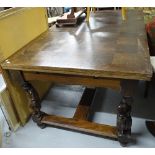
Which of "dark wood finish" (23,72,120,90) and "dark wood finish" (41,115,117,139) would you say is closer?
"dark wood finish" (23,72,120,90)

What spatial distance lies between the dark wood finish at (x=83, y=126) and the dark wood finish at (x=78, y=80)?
1.31 ft

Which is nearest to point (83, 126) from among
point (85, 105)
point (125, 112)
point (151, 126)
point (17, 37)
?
point (85, 105)

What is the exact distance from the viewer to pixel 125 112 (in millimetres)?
1174

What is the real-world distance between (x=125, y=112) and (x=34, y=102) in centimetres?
67

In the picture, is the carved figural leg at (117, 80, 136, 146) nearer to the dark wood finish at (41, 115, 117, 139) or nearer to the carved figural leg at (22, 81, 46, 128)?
the dark wood finish at (41, 115, 117, 139)

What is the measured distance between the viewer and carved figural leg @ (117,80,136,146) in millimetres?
1062

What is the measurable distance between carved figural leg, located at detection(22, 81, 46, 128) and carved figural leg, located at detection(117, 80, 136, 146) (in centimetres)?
61

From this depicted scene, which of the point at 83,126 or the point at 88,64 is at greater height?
the point at 88,64

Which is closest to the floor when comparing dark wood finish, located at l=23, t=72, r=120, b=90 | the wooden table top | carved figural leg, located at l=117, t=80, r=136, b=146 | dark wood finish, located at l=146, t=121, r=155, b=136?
dark wood finish, located at l=146, t=121, r=155, b=136

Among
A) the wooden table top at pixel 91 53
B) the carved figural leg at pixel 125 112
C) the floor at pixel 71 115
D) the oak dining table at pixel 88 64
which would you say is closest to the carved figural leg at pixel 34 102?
the oak dining table at pixel 88 64

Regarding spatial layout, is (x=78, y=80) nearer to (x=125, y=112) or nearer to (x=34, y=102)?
(x=125, y=112)

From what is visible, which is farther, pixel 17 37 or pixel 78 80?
pixel 17 37

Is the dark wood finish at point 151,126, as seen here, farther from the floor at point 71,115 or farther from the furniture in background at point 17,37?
the furniture in background at point 17,37
